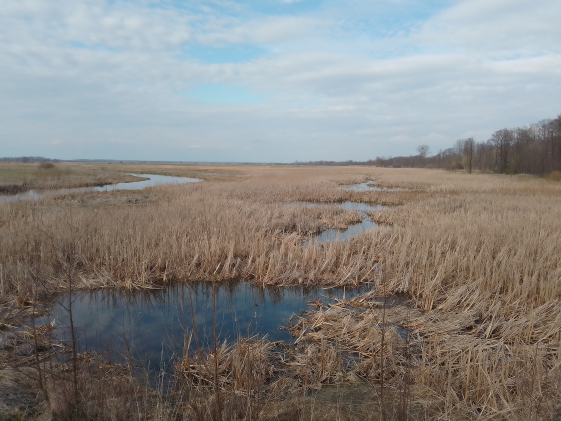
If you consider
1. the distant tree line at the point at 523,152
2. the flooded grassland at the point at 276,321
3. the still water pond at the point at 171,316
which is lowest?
the still water pond at the point at 171,316

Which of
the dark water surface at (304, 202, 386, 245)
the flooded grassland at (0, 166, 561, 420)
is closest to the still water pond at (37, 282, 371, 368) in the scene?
the flooded grassland at (0, 166, 561, 420)

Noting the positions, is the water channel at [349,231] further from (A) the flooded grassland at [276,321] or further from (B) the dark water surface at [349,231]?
(A) the flooded grassland at [276,321]

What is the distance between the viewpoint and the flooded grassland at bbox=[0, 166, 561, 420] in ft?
10.4

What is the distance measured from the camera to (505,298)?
18.6 feet

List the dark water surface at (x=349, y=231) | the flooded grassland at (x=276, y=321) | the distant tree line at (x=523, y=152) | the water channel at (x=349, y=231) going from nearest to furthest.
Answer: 1. the flooded grassland at (x=276, y=321)
2. the water channel at (x=349, y=231)
3. the dark water surface at (x=349, y=231)
4. the distant tree line at (x=523, y=152)

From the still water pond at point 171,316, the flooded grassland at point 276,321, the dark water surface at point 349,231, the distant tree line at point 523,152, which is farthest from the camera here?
the distant tree line at point 523,152

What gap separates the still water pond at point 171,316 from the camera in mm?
4895

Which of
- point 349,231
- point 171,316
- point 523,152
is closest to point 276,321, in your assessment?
point 171,316

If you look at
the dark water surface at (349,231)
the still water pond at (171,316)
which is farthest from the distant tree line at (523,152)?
the still water pond at (171,316)

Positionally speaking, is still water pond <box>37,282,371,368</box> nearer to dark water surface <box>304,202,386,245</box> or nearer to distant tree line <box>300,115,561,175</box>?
dark water surface <box>304,202,386,245</box>

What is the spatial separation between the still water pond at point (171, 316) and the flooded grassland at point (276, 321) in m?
0.04

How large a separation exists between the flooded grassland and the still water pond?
0.13 feet

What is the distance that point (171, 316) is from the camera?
602cm

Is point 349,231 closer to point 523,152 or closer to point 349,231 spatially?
point 349,231
